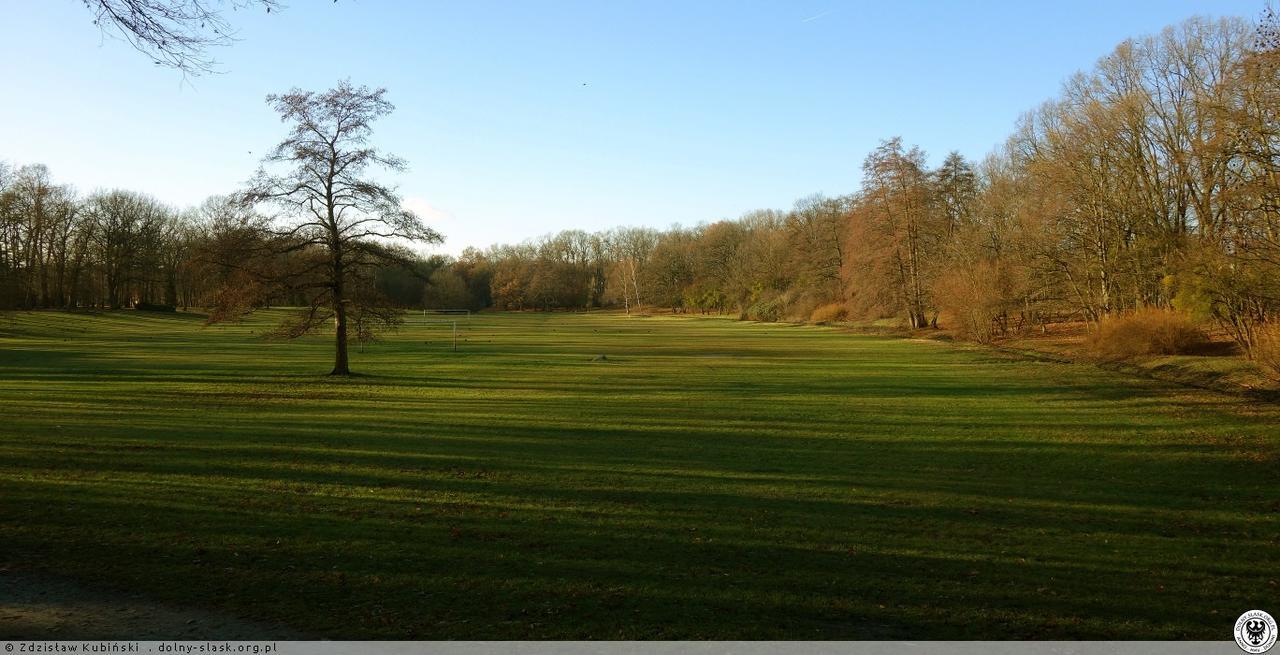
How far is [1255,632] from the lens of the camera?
17.5 feet

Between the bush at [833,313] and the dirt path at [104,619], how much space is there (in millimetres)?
71992

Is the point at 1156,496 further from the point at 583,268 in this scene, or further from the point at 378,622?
the point at 583,268

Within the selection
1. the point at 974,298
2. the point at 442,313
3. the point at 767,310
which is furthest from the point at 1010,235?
the point at 442,313

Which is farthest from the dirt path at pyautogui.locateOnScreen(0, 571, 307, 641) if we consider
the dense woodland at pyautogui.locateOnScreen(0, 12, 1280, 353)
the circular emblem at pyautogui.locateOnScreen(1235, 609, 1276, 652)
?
the dense woodland at pyautogui.locateOnScreen(0, 12, 1280, 353)

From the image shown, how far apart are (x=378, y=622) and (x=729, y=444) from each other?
9190mm

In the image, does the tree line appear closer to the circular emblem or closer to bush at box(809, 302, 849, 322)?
bush at box(809, 302, 849, 322)

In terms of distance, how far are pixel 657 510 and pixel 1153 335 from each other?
29.6m

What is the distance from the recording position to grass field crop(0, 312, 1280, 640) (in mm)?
5773

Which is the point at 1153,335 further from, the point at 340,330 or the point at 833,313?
the point at 833,313

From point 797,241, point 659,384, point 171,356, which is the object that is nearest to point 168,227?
point 171,356

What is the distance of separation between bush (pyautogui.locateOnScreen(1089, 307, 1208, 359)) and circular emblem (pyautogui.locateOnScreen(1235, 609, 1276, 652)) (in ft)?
97.0

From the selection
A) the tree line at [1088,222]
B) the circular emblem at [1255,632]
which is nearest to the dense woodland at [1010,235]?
the tree line at [1088,222]

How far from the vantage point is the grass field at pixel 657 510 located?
577 cm

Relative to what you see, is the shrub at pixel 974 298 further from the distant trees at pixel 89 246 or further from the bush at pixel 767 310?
the distant trees at pixel 89 246
